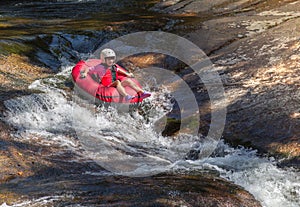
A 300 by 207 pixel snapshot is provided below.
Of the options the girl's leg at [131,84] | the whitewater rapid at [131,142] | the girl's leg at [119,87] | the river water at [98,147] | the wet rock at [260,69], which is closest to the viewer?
the river water at [98,147]

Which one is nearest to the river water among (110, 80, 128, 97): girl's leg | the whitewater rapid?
the whitewater rapid

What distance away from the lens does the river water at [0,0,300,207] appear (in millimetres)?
5324

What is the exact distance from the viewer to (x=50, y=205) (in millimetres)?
4465

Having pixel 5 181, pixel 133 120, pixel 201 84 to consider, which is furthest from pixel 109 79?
pixel 5 181

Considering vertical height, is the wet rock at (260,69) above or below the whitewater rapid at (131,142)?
above

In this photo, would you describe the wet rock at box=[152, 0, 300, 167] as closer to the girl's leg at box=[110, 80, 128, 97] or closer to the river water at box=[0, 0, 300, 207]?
the river water at box=[0, 0, 300, 207]

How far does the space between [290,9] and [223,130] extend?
693cm

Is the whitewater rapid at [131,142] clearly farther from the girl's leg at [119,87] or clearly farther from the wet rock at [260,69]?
the wet rock at [260,69]

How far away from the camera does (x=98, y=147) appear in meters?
7.02

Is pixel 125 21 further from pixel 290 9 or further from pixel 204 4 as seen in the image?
pixel 290 9

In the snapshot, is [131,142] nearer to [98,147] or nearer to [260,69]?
[98,147]

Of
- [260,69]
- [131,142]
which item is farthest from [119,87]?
[260,69]

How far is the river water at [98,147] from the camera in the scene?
5.32 metres

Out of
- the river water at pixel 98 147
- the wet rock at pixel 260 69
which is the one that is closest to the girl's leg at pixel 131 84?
the river water at pixel 98 147
